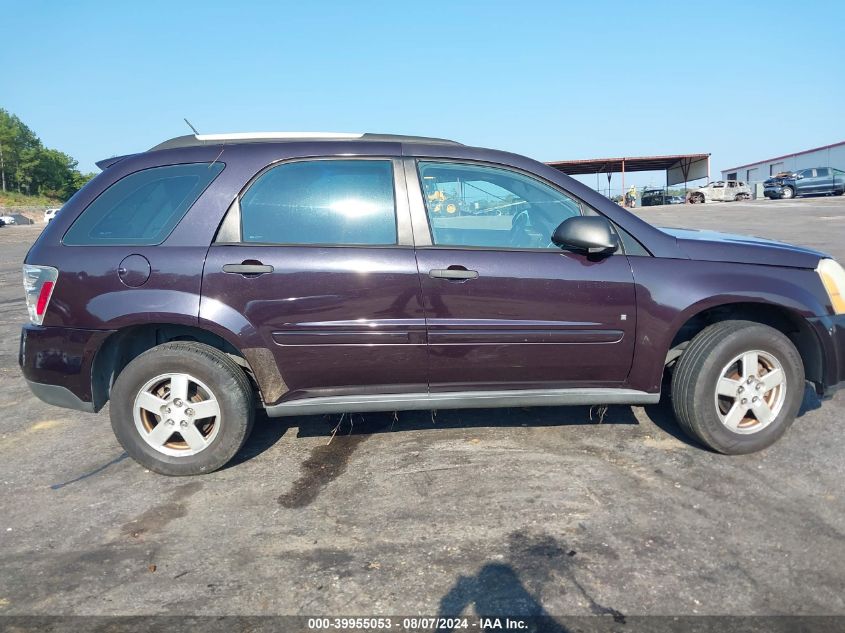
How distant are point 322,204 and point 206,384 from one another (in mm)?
1147

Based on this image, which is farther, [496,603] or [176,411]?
[176,411]

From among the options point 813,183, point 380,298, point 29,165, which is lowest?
point 380,298

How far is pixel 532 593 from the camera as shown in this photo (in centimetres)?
234

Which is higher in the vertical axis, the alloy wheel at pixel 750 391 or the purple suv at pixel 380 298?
the purple suv at pixel 380 298

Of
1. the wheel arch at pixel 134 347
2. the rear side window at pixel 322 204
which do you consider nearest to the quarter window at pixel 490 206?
the rear side window at pixel 322 204

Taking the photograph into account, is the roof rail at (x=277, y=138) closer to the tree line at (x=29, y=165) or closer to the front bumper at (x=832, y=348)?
the front bumper at (x=832, y=348)

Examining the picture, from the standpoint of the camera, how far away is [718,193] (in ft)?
139

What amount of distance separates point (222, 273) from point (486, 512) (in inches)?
70.3

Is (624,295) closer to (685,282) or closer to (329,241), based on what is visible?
(685,282)

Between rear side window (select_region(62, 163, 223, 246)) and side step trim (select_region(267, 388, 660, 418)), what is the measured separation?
116 centimetres

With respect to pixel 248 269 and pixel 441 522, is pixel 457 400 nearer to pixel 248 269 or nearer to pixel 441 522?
pixel 441 522

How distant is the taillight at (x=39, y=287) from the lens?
3.39 meters

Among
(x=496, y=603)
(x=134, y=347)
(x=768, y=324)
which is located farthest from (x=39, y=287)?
(x=768, y=324)

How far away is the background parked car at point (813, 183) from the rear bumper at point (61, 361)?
135ft
